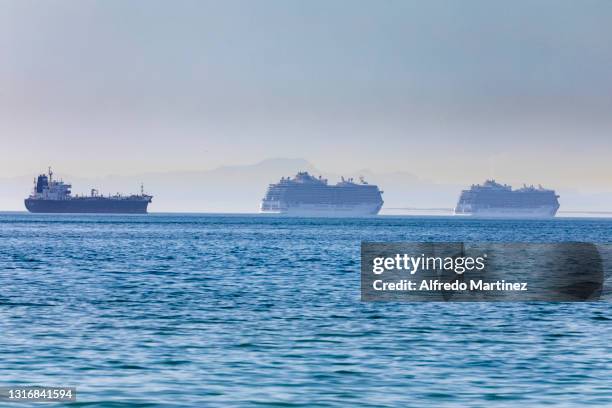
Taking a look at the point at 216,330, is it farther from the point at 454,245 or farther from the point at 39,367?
the point at 454,245

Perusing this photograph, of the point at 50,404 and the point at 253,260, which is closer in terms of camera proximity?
the point at 50,404

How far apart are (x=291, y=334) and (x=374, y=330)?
1950mm

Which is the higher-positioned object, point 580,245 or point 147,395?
point 580,245

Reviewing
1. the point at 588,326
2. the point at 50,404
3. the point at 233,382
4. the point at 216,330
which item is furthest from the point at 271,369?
the point at 588,326

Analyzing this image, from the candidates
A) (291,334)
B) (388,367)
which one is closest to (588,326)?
(291,334)

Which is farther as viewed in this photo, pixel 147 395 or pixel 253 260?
pixel 253 260

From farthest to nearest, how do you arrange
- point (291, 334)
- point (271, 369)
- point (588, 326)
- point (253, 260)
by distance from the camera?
point (253, 260) → point (588, 326) → point (291, 334) → point (271, 369)

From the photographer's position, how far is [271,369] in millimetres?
20609

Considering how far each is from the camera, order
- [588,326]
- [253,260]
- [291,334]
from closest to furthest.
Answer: [291,334] → [588,326] → [253,260]

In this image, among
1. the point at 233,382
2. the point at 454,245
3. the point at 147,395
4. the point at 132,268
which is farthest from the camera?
the point at 132,268

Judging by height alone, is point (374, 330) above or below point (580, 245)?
below

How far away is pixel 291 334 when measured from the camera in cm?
2611

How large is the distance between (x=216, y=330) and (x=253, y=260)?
43.4 m

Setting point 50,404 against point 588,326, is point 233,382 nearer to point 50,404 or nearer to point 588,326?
point 50,404
